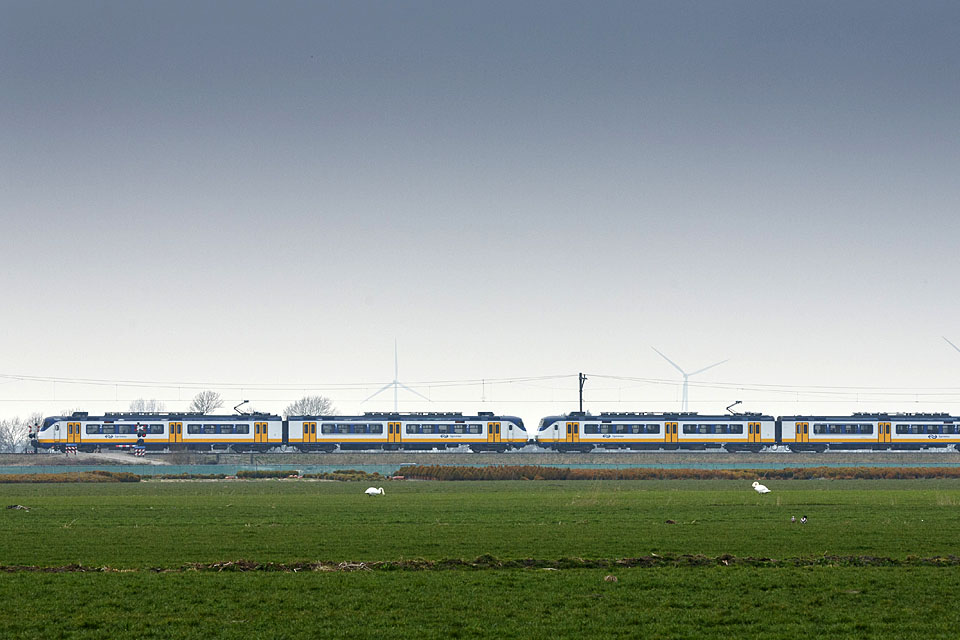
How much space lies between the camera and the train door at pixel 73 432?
99.2 m

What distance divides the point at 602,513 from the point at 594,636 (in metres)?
21.2

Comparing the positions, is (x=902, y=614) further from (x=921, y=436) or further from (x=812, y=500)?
(x=921, y=436)

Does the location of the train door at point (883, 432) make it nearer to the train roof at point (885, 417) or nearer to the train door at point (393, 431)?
the train roof at point (885, 417)

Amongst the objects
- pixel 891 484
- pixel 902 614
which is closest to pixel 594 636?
pixel 902 614

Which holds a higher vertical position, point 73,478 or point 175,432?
point 175,432

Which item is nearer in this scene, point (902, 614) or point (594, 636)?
point (594, 636)

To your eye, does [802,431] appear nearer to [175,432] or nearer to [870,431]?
[870,431]

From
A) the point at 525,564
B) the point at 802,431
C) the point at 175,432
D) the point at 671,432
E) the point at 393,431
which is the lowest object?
the point at 802,431

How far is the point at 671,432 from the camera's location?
101875 millimetres

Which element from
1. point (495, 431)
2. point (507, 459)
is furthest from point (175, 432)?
point (507, 459)

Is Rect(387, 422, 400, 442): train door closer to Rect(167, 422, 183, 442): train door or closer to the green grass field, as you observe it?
Rect(167, 422, 183, 442): train door

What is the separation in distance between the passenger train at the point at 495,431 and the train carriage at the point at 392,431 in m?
0.10

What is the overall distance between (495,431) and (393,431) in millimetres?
10615

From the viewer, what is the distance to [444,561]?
22125mm
